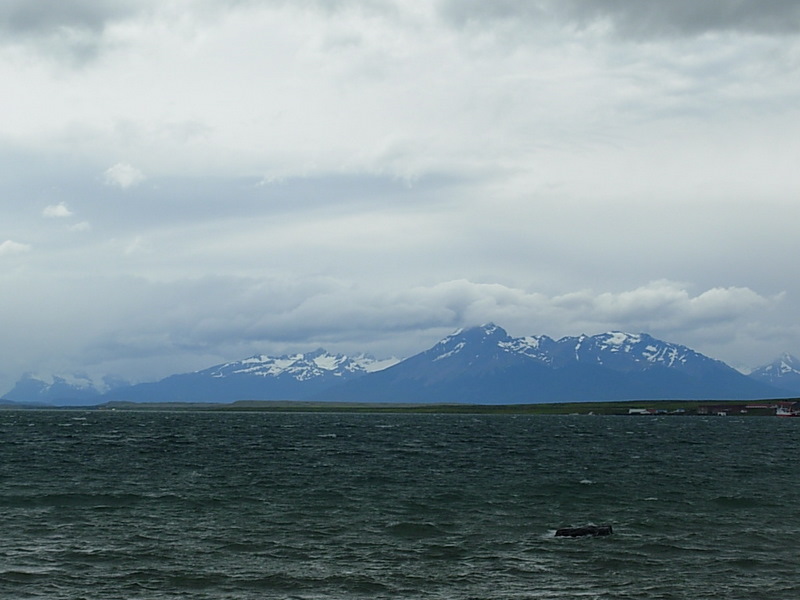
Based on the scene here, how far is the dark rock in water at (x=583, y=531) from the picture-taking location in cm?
5278

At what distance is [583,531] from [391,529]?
39.3 feet

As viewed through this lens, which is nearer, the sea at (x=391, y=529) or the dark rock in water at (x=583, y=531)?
the sea at (x=391, y=529)

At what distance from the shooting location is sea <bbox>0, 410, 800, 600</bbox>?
40.7 m

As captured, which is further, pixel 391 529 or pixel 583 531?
pixel 391 529

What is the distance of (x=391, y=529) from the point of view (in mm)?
55406

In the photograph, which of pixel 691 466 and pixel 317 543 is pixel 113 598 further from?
pixel 691 466

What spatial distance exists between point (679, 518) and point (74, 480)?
52384 mm

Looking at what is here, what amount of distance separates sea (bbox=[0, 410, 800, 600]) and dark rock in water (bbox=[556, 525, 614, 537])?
901 millimetres

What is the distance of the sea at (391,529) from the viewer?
4072 centimetres

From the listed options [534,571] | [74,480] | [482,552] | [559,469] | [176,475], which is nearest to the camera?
[534,571]

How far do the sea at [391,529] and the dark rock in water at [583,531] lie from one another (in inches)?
35.5

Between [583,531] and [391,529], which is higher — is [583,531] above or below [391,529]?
above

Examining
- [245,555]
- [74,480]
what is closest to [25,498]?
[74,480]

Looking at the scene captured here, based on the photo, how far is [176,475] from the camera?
281ft
